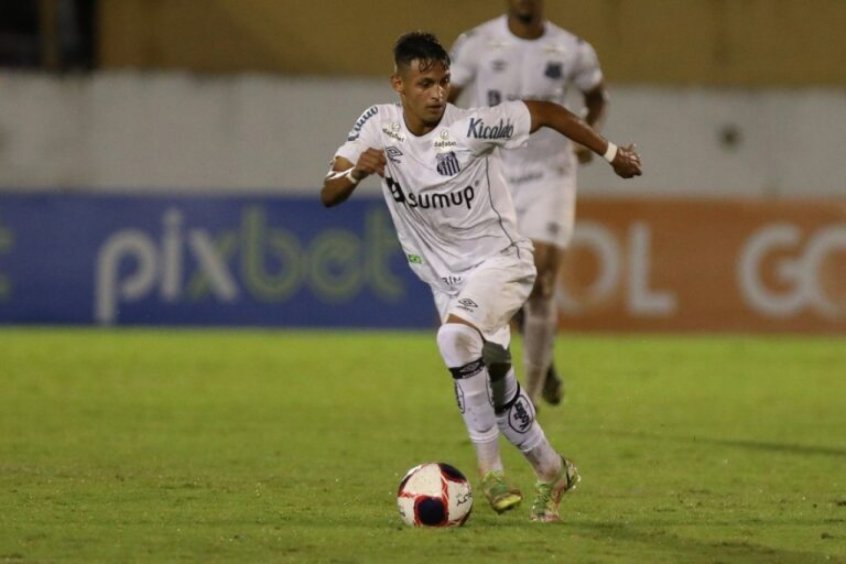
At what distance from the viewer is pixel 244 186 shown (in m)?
22.4

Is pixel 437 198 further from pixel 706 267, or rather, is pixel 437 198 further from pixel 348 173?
pixel 706 267

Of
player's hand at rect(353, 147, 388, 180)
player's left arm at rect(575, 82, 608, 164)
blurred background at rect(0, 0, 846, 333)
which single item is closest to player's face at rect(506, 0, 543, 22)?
player's left arm at rect(575, 82, 608, 164)

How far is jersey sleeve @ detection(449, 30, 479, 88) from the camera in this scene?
10.5 m

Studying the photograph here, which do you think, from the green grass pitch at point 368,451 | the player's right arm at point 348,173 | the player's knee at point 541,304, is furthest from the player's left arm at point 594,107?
the player's right arm at point 348,173

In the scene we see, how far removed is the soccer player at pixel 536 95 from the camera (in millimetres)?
10391

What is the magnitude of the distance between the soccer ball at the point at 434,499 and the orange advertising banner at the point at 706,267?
1111 cm

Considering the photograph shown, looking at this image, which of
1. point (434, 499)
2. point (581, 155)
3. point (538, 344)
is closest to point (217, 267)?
point (581, 155)

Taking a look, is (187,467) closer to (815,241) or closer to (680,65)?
(815,241)

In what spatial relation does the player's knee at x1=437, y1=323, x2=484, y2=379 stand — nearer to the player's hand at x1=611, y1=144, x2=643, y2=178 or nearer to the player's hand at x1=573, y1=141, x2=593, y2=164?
the player's hand at x1=611, y1=144, x2=643, y2=178

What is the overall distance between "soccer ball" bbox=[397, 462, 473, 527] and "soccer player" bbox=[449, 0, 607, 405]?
3597mm

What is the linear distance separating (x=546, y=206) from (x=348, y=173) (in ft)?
11.6

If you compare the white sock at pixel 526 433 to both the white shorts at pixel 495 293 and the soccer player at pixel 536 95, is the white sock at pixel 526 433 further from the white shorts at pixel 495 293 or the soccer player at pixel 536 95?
the soccer player at pixel 536 95

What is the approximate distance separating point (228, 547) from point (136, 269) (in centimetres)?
1226

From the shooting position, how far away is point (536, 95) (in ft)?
34.4
